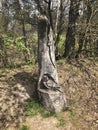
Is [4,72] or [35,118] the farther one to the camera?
[4,72]

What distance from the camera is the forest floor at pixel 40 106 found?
617 cm

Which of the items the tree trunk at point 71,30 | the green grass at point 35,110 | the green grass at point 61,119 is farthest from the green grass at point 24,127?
the tree trunk at point 71,30

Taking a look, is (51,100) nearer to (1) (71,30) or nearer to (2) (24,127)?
(2) (24,127)

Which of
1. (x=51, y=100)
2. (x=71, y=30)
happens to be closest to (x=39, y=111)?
(x=51, y=100)

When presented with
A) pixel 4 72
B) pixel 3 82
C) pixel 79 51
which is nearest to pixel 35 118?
pixel 3 82

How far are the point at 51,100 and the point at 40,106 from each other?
40 centimetres

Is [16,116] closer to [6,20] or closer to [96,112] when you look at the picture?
[96,112]

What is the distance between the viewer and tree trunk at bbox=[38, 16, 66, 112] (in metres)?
6.51

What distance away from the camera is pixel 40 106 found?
6645 mm

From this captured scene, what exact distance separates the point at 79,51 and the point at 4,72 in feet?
11.0

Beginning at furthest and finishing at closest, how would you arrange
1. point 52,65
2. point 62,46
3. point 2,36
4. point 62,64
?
1. point 62,46
2. point 62,64
3. point 2,36
4. point 52,65

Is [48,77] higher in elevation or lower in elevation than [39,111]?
higher

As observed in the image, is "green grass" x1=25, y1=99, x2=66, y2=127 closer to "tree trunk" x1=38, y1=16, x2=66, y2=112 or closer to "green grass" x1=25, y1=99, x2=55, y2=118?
"green grass" x1=25, y1=99, x2=55, y2=118

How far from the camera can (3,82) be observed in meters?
7.09
